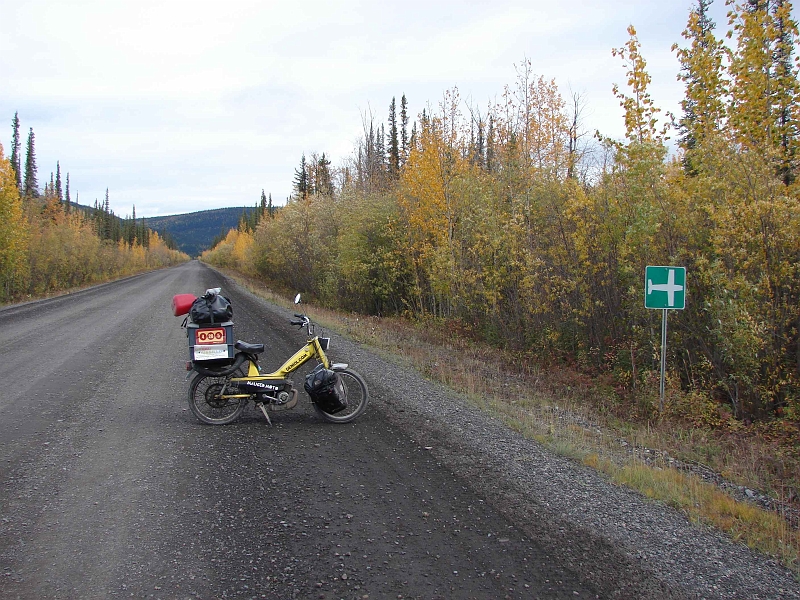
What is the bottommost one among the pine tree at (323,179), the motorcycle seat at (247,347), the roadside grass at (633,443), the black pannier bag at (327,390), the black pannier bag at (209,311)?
the roadside grass at (633,443)

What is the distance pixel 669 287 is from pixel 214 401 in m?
6.80

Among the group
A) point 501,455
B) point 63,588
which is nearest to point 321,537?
point 63,588

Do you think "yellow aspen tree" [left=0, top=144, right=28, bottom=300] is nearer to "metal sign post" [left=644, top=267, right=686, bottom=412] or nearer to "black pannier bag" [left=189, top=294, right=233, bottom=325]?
"black pannier bag" [left=189, top=294, right=233, bottom=325]

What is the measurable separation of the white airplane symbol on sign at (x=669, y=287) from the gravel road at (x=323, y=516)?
11.8ft

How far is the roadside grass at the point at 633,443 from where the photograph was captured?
472cm

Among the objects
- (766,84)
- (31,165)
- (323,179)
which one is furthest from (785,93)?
(31,165)

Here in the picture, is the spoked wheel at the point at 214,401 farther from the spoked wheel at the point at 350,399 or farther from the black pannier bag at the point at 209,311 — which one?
the spoked wheel at the point at 350,399

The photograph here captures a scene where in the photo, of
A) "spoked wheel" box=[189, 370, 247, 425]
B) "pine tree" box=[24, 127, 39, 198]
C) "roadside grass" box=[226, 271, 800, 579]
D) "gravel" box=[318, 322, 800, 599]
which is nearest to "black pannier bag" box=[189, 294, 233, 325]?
"spoked wheel" box=[189, 370, 247, 425]

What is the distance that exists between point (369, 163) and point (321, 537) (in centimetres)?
3715

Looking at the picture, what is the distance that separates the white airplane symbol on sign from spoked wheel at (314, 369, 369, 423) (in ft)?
15.8

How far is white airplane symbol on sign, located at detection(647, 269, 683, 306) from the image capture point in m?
8.62

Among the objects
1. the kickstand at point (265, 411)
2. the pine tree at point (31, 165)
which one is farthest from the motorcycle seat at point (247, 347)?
the pine tree at point (31, 165)

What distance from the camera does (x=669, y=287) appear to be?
28.4 ft

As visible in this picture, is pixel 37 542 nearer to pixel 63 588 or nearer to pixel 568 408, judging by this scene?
pixel 63 588
